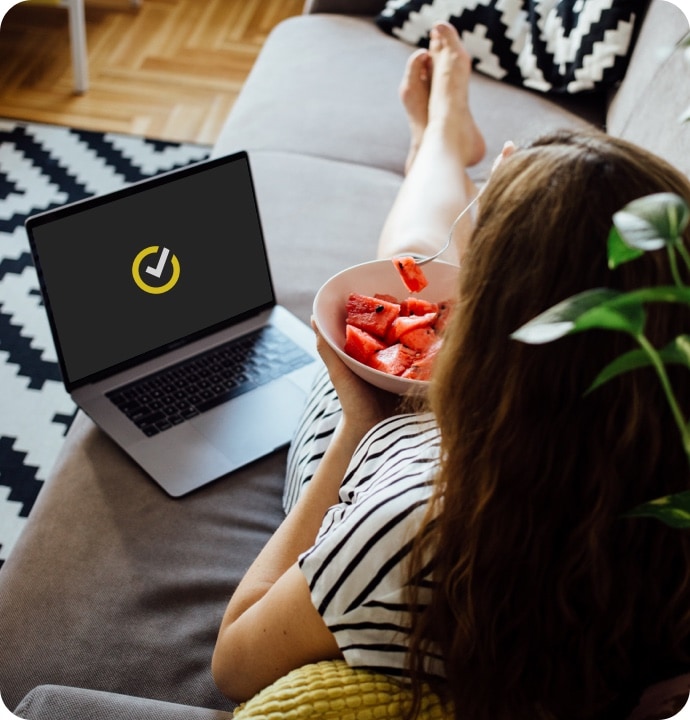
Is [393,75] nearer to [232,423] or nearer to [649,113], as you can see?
[649,113]

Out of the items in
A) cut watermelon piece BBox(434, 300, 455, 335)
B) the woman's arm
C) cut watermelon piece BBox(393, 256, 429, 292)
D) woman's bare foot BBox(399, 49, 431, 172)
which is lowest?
the woman's arm

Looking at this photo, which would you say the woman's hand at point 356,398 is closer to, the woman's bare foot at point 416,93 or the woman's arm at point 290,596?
the woman's arm at point 290,596

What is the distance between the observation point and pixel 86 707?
0.80 meters

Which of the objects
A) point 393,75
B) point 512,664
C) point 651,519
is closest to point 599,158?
point 651,519

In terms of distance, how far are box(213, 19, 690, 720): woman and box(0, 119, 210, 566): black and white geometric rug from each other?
1.02m

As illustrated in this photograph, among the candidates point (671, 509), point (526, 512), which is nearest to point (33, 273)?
point (526, 512)

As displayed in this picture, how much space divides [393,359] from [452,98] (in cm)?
84

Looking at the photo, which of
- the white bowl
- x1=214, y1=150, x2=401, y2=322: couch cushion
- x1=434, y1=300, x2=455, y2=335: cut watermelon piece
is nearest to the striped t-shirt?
the white bowl

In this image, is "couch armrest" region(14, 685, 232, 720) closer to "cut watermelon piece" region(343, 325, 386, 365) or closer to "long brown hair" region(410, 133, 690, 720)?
"long brown hair" region(410, 133, 690, 720)

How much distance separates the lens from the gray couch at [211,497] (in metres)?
0.95

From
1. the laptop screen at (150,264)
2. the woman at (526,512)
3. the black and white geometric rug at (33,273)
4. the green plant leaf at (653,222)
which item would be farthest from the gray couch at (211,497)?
the green plant leaf at (653,222)

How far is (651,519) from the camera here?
2.09ft

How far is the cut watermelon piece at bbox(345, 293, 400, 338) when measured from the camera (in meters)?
1.06

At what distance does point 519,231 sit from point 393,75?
4.74 ft
